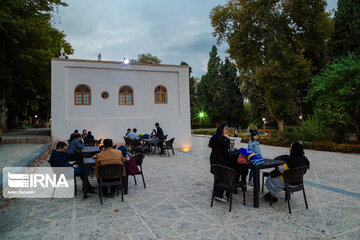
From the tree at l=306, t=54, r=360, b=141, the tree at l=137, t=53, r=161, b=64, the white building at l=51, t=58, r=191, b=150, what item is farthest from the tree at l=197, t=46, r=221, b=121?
the tree at l=306, t=54, r=360, b=141

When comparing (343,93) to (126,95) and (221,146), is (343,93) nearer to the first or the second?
(221,146)

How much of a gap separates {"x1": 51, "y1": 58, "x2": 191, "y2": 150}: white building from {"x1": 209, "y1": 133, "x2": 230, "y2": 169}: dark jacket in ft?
35.2

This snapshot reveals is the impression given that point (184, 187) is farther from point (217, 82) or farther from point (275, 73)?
point (217, 82)

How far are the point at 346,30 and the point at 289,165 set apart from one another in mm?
23482

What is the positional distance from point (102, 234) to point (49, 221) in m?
1.15

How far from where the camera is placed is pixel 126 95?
48.1 ft

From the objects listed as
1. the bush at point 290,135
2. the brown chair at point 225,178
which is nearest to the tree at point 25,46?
the brown chair at point 225,178

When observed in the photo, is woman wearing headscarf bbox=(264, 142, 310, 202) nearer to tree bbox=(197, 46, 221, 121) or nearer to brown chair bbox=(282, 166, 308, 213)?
brown chair bbox=(282, 166, 308, 213)

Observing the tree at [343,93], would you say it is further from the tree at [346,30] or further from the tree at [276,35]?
the tree at [346,30]

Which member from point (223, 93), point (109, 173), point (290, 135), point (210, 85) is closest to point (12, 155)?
point (109, 173)

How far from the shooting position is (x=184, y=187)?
565 cm

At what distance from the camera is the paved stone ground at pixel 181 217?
3271 millimetres

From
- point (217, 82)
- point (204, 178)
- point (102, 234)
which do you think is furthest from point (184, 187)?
point (217, 82)

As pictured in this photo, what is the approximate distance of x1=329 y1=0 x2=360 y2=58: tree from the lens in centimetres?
2030
